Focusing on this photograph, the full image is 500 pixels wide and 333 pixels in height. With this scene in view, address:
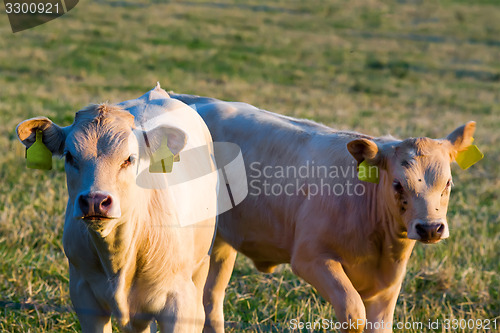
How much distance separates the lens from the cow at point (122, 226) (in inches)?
139

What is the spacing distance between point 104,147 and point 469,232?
195 inches

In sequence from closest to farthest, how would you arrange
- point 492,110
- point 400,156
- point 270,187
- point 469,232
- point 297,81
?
point 400,156 < point 270,187 < point 469,232 < point 492,110 < point 297,81

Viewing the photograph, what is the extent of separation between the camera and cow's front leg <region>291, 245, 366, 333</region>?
4.21 metres

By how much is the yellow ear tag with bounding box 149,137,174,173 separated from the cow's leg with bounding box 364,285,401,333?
1.75 metres

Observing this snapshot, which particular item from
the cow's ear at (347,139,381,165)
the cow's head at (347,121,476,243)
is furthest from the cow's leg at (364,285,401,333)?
the cow's ear at (347,139,381,165)

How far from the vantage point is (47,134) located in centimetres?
379

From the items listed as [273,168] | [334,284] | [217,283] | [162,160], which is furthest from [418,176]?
[217,283]

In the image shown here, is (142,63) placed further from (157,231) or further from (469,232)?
(157,231)

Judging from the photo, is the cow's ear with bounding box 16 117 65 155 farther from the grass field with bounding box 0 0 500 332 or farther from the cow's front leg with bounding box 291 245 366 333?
the cow's front leg with bounding box 291 245 366 333

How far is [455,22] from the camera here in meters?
36.8

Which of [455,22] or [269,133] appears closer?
[269,133]

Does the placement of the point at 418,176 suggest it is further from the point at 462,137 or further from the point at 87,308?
the point at 87,308

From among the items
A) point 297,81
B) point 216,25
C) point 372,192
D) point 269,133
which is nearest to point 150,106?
point 269,133

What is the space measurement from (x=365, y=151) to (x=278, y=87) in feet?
53.9
